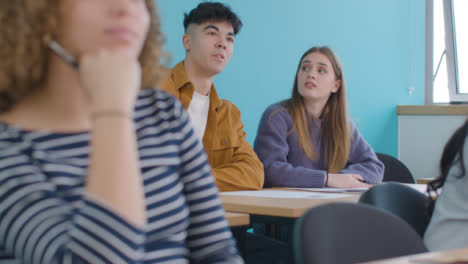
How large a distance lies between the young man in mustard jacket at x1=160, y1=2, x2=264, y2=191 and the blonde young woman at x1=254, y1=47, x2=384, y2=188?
203 mm

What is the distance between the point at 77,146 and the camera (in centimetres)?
77

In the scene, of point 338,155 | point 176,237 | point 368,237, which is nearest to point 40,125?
point 176,237

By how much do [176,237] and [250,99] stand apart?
103 inches

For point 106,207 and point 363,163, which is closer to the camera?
point 106,207

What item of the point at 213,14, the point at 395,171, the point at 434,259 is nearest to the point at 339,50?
the point at 395,171

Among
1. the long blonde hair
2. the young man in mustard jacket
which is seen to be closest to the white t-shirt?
the young man in mustard jacket

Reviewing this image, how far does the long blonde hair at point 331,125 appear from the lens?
285cm

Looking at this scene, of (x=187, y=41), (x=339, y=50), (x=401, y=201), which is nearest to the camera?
(x=401, y=201)

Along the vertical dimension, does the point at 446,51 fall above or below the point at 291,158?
above

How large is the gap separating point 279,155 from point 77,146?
1992mm

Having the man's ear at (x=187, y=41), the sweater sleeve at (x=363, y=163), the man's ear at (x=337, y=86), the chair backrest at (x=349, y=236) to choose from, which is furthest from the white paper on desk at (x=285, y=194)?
the man's ear at (x=337, y=86)

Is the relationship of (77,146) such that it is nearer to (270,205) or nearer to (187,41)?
(270,205)

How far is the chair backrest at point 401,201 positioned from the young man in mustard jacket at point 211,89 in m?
0.83

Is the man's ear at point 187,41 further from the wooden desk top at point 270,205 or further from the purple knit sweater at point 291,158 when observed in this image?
the wooden desk top at point 270,205
